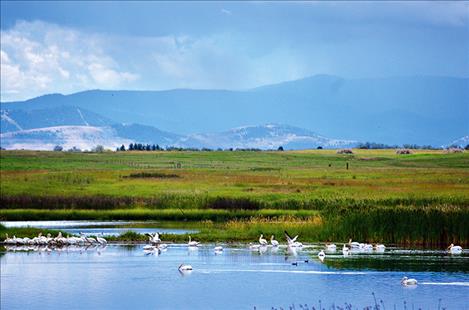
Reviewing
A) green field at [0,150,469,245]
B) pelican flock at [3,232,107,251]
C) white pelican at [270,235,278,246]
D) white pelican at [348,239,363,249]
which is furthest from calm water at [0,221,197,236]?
white pelican at [348,239,363,249]

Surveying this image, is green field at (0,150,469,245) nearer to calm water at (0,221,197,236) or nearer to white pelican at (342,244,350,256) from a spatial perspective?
calm water at (0,221,197,236)

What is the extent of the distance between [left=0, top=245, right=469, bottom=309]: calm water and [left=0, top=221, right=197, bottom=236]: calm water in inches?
232

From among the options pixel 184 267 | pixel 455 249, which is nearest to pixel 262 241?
pixel 184 267

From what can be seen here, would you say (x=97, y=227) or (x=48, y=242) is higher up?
(x=97, y=227)

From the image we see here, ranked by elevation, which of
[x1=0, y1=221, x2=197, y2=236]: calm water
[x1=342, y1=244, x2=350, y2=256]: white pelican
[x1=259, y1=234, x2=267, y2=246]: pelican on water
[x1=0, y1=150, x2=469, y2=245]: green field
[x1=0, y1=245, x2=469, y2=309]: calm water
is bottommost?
[x1=0, y1=245, x2=469, y2=309]: calm water

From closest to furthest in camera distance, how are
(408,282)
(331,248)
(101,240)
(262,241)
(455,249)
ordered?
(408,282), (455,249), (331,248), (262,241), (101,240)

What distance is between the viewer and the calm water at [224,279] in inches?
1204

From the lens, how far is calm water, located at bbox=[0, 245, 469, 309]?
30594 millimetres

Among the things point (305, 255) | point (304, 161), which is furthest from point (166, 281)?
point (304, 161)

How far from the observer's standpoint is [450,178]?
79000 mm

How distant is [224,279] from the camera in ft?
115

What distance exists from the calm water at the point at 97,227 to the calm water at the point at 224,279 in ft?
19.3

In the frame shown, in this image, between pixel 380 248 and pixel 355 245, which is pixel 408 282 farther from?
pixel 355 245

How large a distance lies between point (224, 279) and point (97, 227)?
18900mm
